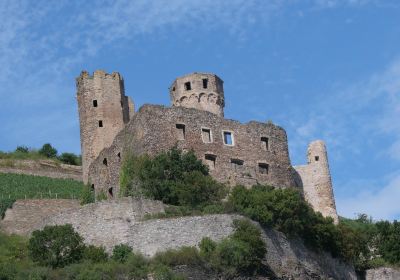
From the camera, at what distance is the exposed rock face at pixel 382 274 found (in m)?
52.9

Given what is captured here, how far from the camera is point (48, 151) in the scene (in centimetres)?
8175

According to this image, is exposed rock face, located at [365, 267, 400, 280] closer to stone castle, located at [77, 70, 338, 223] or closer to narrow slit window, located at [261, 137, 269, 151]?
stone castle, located at [77, 70, 338, 223]

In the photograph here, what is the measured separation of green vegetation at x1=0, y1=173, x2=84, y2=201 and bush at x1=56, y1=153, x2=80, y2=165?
930 cm

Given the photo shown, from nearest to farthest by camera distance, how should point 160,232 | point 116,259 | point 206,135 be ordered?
point 116,259 → point 160,232 → point 206,135

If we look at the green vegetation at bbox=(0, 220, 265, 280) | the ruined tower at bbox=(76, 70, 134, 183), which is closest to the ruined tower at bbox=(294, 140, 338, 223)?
the ruined tower at bbox=(76, 70, 134, 183)

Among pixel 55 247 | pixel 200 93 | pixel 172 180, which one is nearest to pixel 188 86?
pixel 200 93

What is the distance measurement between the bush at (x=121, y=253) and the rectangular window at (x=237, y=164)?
37.7 ft

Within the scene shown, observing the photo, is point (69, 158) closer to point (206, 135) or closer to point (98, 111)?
point (98, 111)

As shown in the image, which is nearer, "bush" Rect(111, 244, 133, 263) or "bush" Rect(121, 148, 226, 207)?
"bush" Rect(111, 244, 133, 263)

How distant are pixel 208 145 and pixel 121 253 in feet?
39.2

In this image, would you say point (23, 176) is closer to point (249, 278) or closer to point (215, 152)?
point (215, 152)

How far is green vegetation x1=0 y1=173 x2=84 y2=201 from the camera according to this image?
6056 cm

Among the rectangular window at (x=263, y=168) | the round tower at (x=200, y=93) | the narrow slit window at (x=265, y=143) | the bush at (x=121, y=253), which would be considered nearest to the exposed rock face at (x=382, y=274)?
the rectangular window at (x=263, y=168)

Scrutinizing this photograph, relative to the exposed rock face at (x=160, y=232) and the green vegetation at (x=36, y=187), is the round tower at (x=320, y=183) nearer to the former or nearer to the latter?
the exposed rock face at (x=160, y=232)
